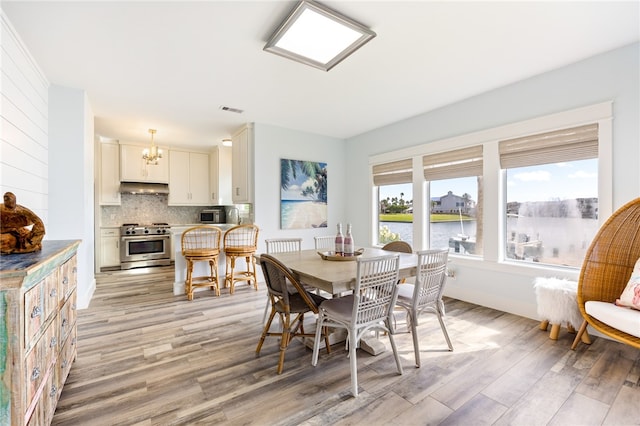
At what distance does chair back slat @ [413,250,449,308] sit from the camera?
2.15 metres

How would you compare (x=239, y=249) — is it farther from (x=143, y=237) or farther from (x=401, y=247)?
(x=143, y=237)

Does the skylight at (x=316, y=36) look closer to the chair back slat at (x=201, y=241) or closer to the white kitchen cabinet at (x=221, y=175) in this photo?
the chair back slat at (x=201, y=241)

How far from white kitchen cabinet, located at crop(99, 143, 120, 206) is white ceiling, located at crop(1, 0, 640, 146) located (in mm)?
1969

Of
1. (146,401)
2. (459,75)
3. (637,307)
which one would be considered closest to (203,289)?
(146,401)

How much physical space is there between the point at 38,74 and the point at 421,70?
12.4 ft

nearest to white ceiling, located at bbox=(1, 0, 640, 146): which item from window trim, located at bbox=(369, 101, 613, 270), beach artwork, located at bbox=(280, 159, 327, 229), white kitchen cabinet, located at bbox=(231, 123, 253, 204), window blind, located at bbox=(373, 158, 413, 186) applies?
window trim, located at bbox=(369, 101, 613, 270)

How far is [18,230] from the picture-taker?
1.42m

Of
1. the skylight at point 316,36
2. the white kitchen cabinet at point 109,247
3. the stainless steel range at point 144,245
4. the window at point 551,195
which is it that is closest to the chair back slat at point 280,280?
the skylight at point 316,36

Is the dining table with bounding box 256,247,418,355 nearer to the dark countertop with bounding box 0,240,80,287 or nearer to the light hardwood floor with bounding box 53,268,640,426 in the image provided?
the light hardwood floor with bounding box 53,268,640,426

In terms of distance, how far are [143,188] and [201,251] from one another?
2.96 m

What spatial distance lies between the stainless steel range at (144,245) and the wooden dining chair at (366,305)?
4.98 metres

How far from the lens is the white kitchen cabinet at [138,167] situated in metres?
5.63

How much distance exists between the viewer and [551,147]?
9.52ft

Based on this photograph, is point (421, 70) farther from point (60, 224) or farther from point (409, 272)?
point (60, 224)
